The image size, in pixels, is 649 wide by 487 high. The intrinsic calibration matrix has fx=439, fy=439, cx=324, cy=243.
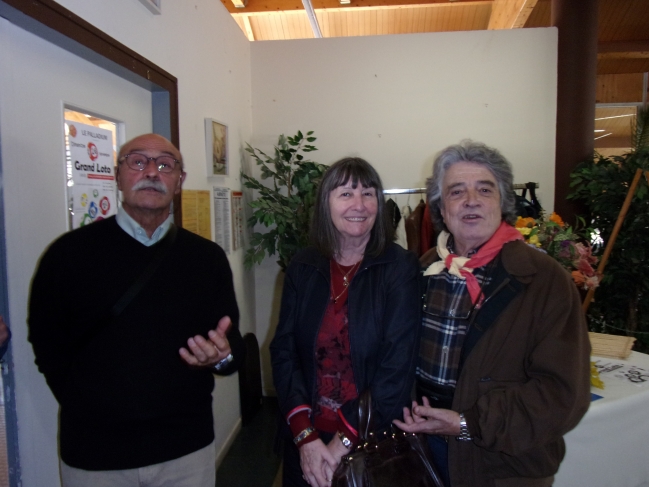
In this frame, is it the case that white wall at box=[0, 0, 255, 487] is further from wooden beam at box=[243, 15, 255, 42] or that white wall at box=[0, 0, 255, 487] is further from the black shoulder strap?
wooden beam at box=[243, 15, 255, 42]

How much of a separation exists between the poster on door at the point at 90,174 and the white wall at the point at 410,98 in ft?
7.06

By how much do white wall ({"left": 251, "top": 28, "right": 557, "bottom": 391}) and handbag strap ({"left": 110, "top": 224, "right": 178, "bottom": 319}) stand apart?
97.8 inches

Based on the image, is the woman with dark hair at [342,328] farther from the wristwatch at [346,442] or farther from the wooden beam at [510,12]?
the wooden beam at [510,12]

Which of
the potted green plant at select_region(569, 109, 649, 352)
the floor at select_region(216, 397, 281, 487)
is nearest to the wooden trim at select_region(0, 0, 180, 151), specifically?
the floor at select_region(216, 397, 281, 487)

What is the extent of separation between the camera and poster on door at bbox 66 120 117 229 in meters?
1.53

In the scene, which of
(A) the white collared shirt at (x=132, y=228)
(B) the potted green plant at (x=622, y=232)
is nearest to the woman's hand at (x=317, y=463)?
(A) the white collared shirt at (x=132, y=228)

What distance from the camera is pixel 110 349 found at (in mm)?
1208

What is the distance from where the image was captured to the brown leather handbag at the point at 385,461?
1096mm

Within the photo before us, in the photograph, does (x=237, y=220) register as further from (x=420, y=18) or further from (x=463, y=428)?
(x=420, y=18)

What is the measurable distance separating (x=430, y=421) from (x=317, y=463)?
346 millimetres

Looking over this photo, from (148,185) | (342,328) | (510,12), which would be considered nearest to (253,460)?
(342,328)

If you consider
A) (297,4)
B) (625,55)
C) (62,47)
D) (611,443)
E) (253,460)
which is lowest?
(253,460)

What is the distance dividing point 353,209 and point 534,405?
0.71 m

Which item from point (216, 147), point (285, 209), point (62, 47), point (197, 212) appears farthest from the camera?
point (285, 209)
